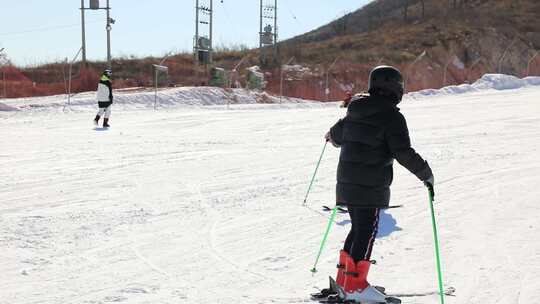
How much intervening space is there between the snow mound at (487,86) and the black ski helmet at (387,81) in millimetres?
28817

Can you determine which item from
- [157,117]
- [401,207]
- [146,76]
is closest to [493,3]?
[146,76]

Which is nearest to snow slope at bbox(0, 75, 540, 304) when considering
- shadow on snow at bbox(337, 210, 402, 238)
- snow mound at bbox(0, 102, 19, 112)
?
shadow on snow at bbox(337, 210, 402, 238)

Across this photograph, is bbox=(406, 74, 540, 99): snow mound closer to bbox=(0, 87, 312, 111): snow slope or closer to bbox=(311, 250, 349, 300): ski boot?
bbox=(0, 87, 312, 111): snow slope

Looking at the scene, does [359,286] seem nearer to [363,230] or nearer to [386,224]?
[363,230]

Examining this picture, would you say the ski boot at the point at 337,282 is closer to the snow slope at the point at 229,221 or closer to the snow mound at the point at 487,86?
the snow slope at the point at 229,221

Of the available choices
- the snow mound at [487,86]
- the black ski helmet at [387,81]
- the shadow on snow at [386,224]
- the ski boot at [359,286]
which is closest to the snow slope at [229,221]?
the shadow on snow at [386,224]

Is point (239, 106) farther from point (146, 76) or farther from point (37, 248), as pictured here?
point (37, 248)

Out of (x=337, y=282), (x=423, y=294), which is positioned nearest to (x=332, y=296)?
(x=337, y=282)

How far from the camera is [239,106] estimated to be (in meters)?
28.9

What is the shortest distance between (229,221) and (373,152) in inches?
133

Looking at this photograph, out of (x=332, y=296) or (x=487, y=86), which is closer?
(x=332, y=296)

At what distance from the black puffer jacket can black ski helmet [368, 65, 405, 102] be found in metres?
0.05

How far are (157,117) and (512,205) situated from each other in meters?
15.3

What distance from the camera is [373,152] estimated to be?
4.58 meters
